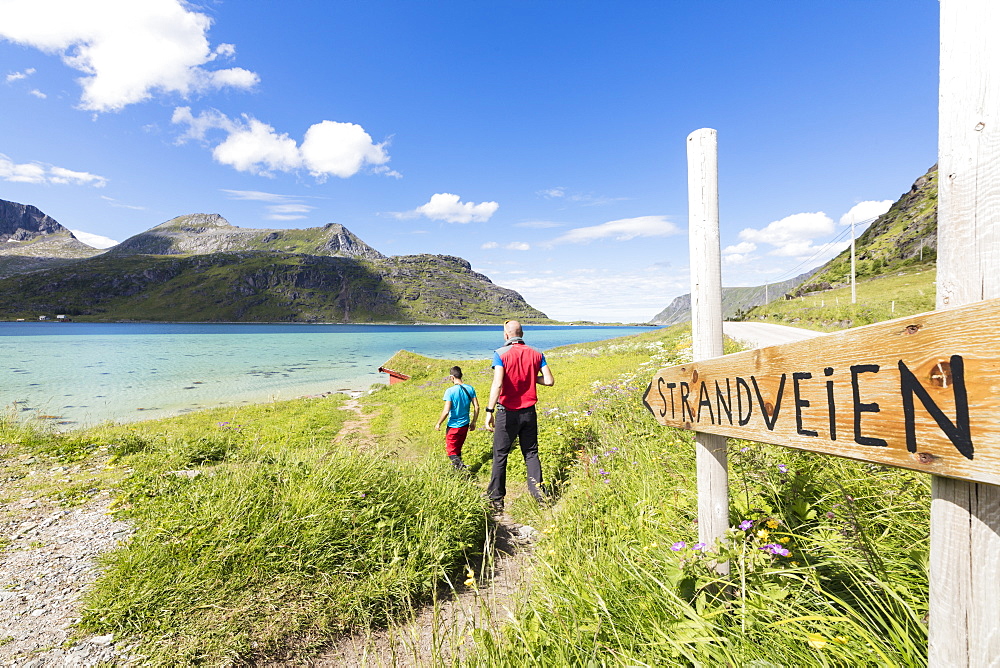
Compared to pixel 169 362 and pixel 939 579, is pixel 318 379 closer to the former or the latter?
pixel 169 362

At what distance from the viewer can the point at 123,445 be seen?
643cm

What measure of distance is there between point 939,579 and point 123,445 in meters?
9.07

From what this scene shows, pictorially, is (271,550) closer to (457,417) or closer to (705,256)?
(457,417)

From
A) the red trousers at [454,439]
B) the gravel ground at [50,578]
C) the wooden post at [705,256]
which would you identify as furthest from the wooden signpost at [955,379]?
the red trousers at [454,439]

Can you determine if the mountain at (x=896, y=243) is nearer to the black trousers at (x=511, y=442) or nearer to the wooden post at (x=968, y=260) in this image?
the black trousers at (x=511, y=442)

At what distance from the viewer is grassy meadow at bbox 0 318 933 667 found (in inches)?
81.1

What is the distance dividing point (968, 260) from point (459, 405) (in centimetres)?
655

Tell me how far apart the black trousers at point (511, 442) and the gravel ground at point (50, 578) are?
4.23 meters

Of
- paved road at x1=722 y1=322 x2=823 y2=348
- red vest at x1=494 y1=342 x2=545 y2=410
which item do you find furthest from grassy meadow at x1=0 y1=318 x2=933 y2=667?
paved road at x1=722 y1=322 x2=823 y2=348

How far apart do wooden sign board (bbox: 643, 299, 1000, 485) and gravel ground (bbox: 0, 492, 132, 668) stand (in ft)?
14.6

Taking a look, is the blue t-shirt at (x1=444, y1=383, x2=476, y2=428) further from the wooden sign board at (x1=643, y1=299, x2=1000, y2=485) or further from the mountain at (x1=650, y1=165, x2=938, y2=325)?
the mountain at (x1=650, y1=165, x2=938, y2=325)

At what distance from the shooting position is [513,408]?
615cm

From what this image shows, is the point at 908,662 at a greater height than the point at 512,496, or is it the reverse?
the point at 908,662

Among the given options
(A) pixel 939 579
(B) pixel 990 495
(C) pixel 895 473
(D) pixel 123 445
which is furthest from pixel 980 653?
(D) pixel 123 445
